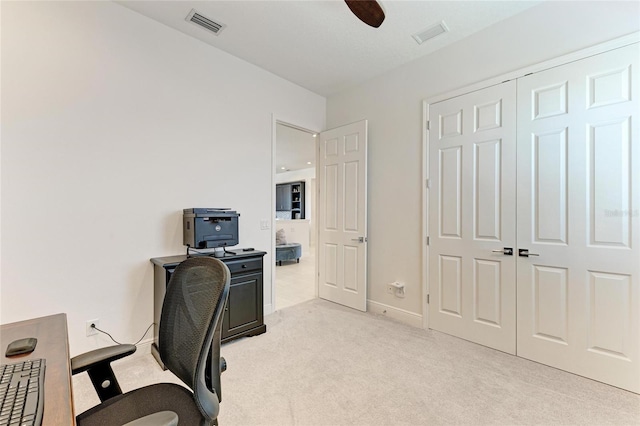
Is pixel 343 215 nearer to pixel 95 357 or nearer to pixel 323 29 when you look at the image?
pixel 323 29

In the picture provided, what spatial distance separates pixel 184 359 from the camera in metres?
1.06

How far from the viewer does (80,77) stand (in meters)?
2.14

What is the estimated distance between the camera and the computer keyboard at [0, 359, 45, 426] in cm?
68

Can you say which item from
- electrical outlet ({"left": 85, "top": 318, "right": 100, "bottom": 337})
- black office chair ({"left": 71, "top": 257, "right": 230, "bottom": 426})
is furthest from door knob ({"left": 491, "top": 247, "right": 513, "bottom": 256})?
electrical outlet ({"left": 85, "top": 318, "right": 100, "bottom": 337})

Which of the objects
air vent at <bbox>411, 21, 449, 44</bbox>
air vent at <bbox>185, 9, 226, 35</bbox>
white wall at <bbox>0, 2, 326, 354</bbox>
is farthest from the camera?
air vent at <bbox>411, 21, 449, 44</bbox>

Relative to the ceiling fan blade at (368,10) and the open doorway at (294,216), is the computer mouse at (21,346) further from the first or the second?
the open doorway at (294,216)

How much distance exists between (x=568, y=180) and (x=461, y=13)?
163 centimetres

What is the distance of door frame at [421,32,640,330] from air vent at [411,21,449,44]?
1.78 feet

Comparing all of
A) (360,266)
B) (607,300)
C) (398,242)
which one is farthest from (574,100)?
(360,266)

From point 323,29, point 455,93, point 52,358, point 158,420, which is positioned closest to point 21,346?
point 52,358

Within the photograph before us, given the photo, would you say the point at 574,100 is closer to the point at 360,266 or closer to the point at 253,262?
the point at 360,266

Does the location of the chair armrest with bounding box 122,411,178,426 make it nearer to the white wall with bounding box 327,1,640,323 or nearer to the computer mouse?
the computer mouse

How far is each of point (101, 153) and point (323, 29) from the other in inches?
85.7

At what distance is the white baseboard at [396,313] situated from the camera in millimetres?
3072
